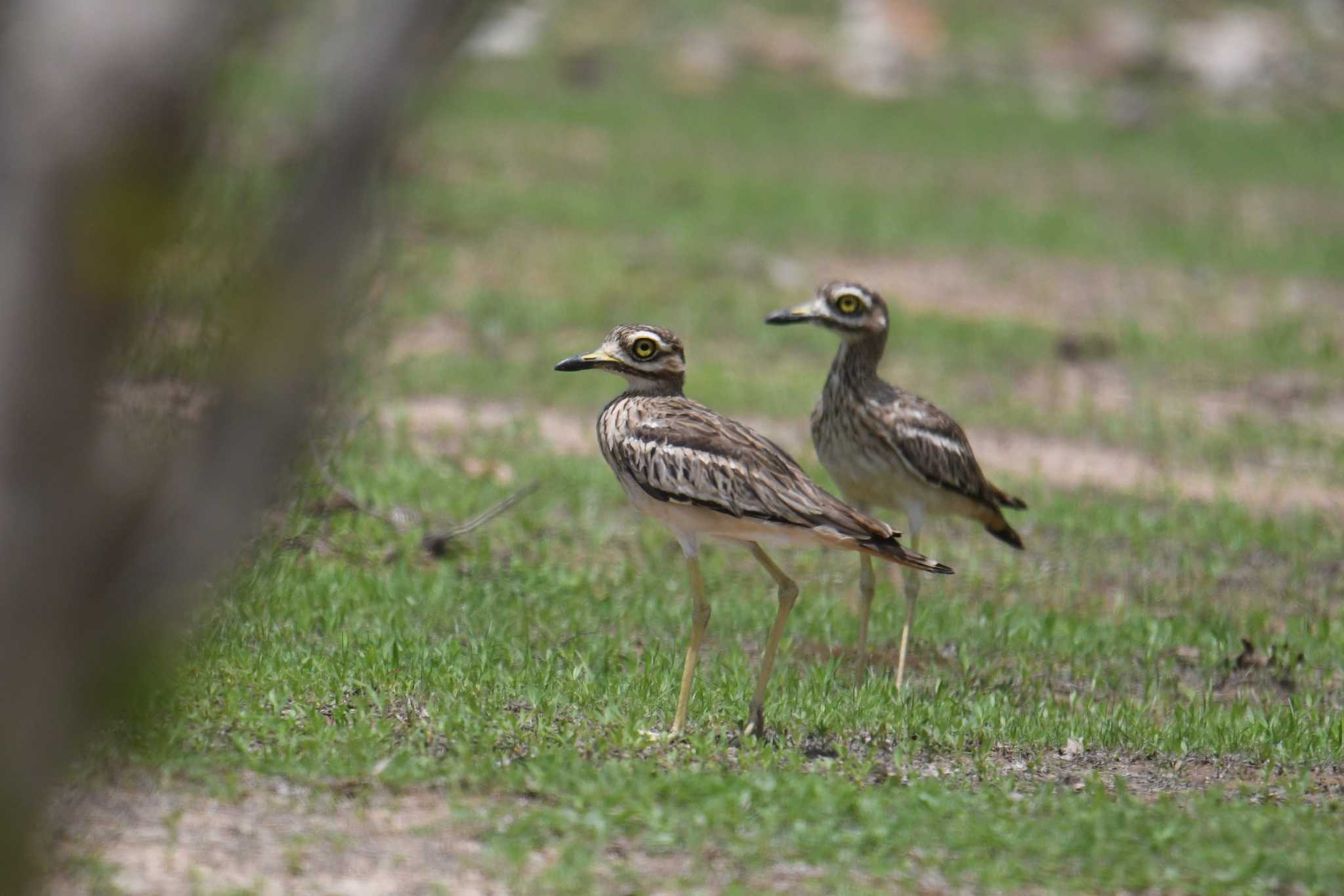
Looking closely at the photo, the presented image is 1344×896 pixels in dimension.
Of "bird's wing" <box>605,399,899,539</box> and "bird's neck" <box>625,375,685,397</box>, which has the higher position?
"bird's neck" <box>625,375,685,397</box>

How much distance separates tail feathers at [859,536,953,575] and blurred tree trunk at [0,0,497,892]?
126 inches

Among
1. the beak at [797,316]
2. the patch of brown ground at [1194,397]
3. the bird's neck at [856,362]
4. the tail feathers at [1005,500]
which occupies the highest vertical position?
the patch of brown ground at [1194,397]

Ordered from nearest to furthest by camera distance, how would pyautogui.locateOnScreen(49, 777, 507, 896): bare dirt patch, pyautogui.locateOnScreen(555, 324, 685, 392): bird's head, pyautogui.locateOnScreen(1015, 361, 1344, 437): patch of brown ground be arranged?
pyautogui.locateOnScreen(49, 777, 507, 896): bare dirt patch
pyautogui.locateOnScreen(555, 324, 685, 392): bird's head
pyautogui.locateOnScreen(1015, 361, 1344, 437): patch of brown ground

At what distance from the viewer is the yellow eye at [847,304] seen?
7750 mm

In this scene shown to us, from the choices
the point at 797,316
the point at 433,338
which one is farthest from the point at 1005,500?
the point at 433,338

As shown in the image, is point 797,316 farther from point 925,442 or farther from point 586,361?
point 586,361

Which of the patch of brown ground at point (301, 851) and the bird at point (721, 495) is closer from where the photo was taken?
the patch of brown ground at point (301, 851)

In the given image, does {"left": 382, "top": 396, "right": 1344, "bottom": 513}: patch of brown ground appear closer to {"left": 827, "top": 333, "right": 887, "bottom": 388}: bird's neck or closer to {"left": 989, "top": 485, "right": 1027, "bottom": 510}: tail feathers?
Result: {"left": 989, "top": 485, "right": 1027, "bottom": 510}: tail feathers

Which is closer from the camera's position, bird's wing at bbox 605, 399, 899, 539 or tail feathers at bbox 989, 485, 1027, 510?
bird's wing at bbox 605, 399, 899, 539

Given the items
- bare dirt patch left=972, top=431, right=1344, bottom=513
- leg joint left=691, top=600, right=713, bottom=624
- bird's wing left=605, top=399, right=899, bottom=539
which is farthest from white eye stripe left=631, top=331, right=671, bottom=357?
bare dirt patch left=972, top=431, right=1344, bottom=513

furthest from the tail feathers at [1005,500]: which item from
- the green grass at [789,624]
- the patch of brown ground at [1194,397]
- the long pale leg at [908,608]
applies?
the patch of brown ground at [1194,397]

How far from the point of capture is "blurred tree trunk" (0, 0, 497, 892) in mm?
2402

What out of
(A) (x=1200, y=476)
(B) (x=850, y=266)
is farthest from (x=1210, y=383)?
(B) (x=850, y=266)

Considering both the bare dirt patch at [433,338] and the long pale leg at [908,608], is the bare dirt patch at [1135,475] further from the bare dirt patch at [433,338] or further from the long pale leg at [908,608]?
the bare dirt patch at [433,338]
